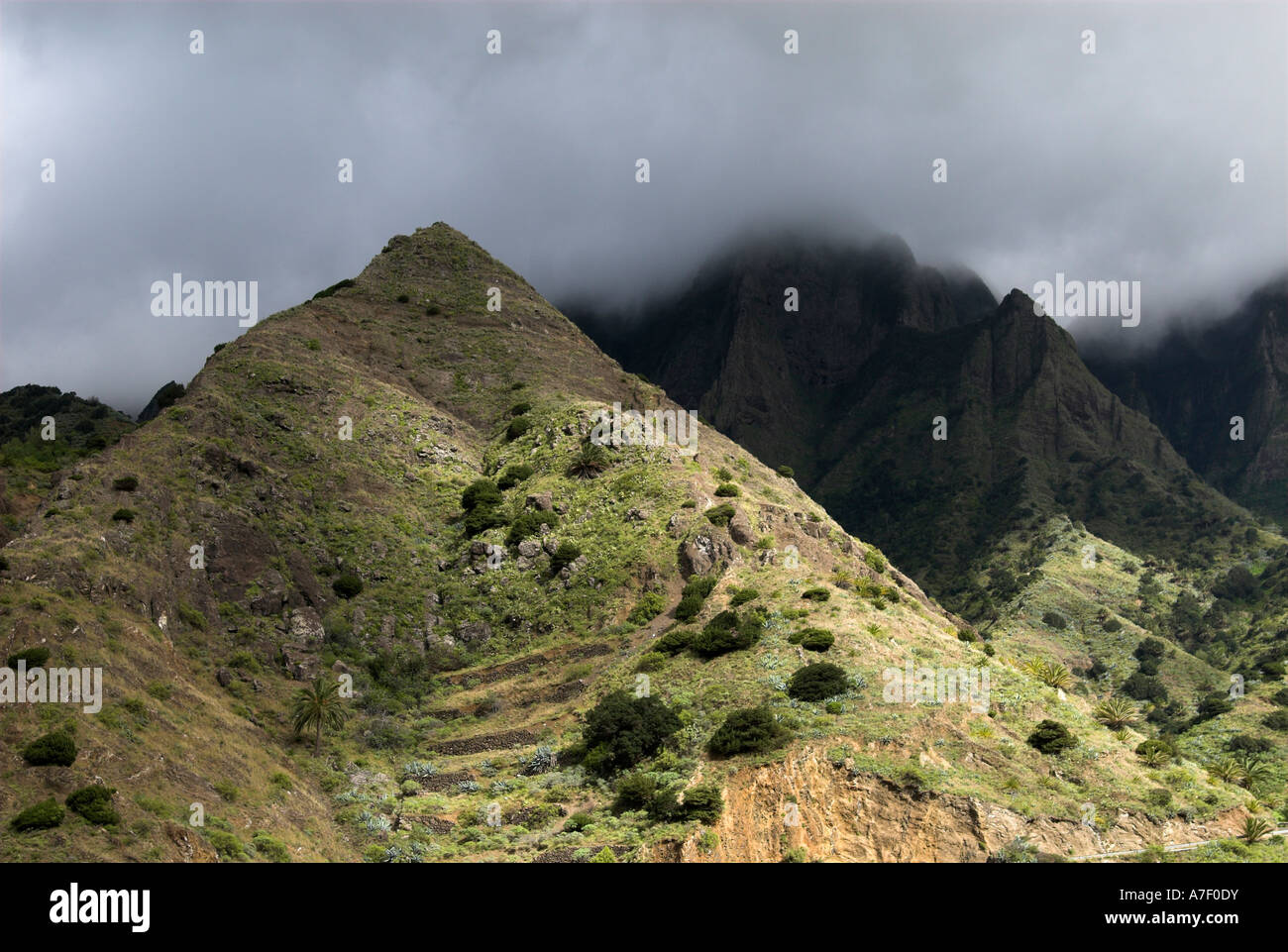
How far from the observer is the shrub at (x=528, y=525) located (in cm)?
7862

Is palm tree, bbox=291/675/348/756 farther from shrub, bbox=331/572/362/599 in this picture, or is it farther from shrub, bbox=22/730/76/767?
shrub, bbox=22/730/76/767

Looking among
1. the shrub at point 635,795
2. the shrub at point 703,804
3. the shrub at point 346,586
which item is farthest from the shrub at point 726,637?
the shrub at point 346,586

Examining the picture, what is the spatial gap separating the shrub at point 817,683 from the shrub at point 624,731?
6.37m

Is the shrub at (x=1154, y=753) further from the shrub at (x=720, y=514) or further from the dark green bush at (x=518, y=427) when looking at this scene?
the dark green bush at (x=518, y=427)

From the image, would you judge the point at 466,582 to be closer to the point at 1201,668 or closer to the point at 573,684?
the point at 573,684

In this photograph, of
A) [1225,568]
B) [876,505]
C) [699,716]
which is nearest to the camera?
[699,716]

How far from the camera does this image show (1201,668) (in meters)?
123

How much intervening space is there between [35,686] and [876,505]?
532 feet

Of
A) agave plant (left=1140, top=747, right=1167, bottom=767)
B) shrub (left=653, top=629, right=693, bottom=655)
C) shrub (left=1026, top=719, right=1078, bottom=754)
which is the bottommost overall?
agave plant (left=1140, top=747, right=1167, bottom=767)

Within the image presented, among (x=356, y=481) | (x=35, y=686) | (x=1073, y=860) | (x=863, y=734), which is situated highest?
(x=356, y=481)

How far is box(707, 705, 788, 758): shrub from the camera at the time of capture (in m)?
47.6

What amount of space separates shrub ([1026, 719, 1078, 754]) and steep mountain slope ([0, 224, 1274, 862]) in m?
0.41

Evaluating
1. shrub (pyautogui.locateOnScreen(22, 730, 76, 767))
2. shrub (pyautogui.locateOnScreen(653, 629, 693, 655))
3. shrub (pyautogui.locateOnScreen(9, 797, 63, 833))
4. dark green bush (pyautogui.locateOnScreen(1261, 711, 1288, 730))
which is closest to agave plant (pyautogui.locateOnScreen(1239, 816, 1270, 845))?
shrub (pyautogui.locateOnScreen(653, 629, 693, 655))
